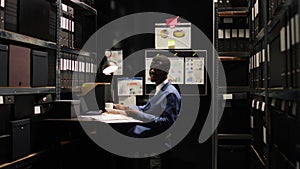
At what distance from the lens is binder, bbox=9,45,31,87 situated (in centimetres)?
238

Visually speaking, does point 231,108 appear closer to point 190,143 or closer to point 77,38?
point 190,143

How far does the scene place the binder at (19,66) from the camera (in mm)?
2383

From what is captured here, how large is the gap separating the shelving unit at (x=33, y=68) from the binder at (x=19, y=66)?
0.6 inches

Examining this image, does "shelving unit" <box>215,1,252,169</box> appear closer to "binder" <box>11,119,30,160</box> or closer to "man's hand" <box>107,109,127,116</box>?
"man's hand" <box>107,109,127,116</box>

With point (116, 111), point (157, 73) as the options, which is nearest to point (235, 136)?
point (157, 73)

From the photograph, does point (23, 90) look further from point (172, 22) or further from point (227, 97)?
point (172, 22)

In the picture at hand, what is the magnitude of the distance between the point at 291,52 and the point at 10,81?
1885mm

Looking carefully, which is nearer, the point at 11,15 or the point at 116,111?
the point at 11,15

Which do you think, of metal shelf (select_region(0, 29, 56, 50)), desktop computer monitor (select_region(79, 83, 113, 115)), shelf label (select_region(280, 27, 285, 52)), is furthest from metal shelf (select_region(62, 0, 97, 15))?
shelf label (select_region(280, 27, 285, 52))

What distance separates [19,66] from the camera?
8.14ft

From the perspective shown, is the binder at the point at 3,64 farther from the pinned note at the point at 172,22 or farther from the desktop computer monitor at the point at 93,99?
the pinned note at the point at 172,22

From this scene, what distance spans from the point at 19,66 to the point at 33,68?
21cm

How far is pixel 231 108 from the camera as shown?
356 centimetres

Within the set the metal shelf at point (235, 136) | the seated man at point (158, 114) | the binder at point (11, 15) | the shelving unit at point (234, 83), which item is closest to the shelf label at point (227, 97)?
the shelving unit at point (234, 83)
